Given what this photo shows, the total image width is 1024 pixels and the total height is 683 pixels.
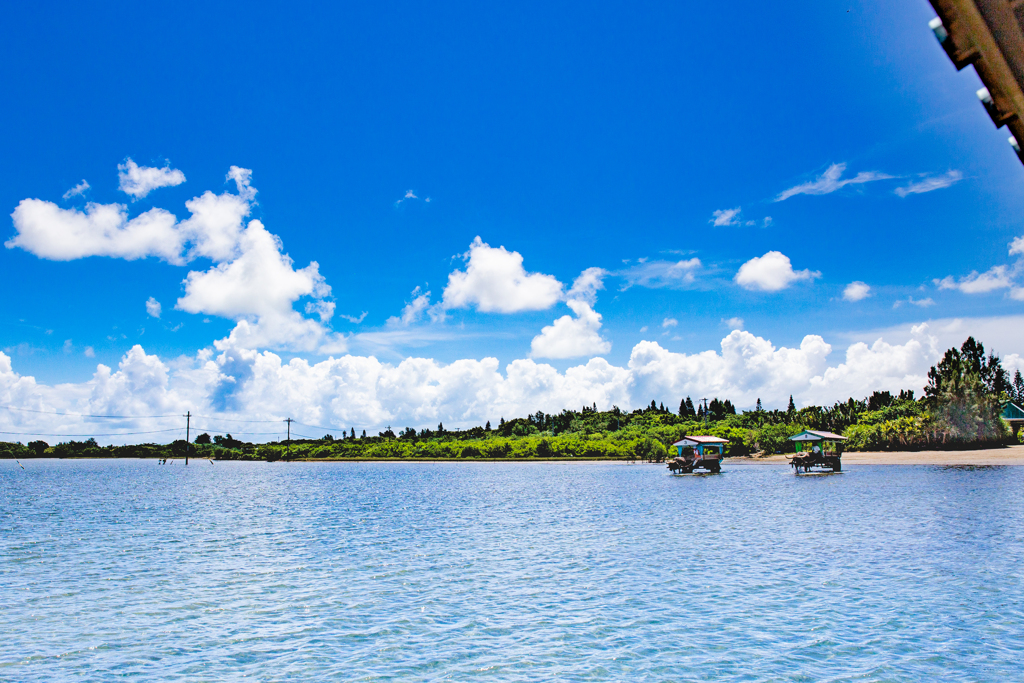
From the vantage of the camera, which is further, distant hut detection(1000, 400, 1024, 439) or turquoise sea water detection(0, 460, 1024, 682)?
distant hut detection(1000, 400, 1024, 439)

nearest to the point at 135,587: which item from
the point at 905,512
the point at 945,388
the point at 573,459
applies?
the point at 905,512

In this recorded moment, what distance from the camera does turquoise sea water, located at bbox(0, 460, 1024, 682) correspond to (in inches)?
566

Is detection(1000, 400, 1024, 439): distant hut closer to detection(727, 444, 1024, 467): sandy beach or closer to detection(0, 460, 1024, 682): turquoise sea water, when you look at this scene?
detection(727, 444, 1024, 467): sandy beach

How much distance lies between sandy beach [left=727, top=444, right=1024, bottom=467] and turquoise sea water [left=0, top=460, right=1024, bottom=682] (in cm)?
4045

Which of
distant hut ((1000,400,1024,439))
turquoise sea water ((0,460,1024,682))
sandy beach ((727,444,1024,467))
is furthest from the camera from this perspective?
distant hut ((1000,400,1024,439))

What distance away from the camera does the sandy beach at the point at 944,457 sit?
73.5 metres

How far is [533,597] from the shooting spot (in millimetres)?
20000

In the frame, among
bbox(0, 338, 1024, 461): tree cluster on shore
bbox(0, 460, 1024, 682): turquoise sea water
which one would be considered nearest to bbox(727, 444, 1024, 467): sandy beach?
bbox(0, 338, 1024, 461): tree cluster on shore

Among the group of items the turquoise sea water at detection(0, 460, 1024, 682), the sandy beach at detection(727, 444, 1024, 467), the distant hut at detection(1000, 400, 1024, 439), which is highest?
the distant hut at detection(1000, 400, 1024, 439)

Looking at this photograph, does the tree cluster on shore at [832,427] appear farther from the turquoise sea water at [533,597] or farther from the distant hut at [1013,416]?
the turquoise sea water at [533,597]

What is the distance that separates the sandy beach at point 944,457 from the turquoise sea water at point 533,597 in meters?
40.5

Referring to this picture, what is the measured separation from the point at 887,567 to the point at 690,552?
7.24 metres

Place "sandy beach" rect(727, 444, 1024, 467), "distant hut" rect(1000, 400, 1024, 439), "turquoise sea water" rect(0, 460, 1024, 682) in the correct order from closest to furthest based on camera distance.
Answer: "turquoise sea water" rect(0, 460, 1024, 682) < "sandy beach" rect(727, 444, 1024, 467) < "distant hut" rect(1000, 400, 1024, 439)

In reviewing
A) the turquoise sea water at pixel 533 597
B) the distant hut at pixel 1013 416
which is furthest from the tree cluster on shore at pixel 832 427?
the turquoise sea water at pixel 533 597
